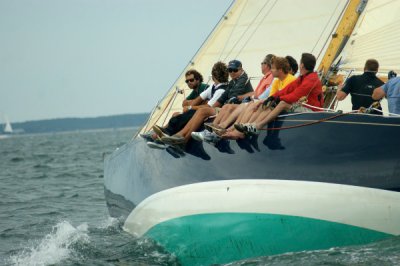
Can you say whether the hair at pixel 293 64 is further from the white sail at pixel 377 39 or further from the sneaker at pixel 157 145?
the sneaker at pixel 157 145

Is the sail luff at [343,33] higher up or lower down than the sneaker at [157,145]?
higher up

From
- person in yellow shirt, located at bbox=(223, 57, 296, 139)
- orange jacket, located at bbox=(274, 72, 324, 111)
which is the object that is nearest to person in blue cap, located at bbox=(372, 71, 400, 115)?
orange jacket, located at bbox=(274, 72, 324, 111)

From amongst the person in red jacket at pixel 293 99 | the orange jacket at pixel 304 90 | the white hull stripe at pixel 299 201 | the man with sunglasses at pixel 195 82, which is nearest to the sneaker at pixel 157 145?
the white hull stripe at pixel 299 201

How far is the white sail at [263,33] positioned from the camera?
39.8 feet

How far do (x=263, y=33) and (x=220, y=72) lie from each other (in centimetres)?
353

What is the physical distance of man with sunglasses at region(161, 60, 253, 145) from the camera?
8297mm

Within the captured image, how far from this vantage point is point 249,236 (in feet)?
24.7

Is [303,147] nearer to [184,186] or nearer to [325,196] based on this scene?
[325,196]

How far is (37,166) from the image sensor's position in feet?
89.6

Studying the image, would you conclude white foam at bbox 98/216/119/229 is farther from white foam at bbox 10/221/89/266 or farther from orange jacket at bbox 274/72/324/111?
orange jacket at bbox 274/72/324/111

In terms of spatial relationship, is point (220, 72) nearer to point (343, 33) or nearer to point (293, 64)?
point (293, 64)

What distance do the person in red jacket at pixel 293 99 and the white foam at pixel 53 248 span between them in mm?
2718

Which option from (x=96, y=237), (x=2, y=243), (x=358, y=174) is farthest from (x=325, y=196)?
(x=2, y=243)

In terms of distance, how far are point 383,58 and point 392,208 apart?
1.80 m
